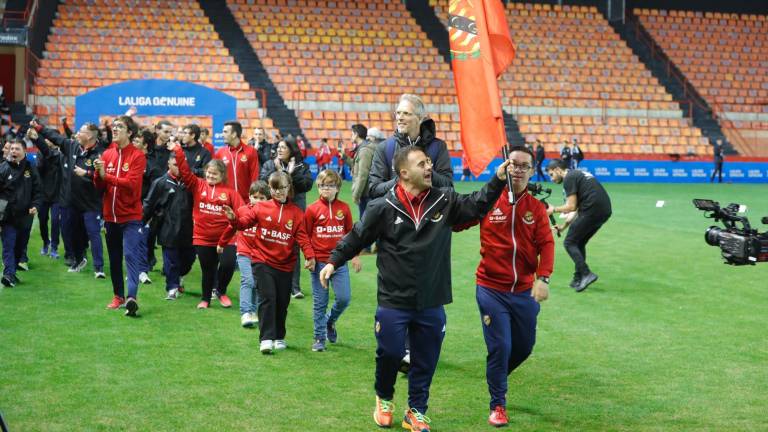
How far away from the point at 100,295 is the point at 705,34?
39.8m

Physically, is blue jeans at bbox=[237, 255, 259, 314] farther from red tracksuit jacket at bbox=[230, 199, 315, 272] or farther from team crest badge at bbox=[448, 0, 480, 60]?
team crest badge at bbox=[448, 0, 480, 60]

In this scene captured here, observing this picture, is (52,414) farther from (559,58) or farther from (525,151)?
(559,58)

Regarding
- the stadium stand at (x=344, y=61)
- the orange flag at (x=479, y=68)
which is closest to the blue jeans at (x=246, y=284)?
the orange flag at (x=479, y=68)

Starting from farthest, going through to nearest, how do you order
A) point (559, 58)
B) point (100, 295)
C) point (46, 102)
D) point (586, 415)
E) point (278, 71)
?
point (559, 58), point (278, 71), point (46, 102), point (100, 295), point (586, 415)

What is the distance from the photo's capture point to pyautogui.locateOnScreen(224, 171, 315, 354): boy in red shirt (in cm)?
861

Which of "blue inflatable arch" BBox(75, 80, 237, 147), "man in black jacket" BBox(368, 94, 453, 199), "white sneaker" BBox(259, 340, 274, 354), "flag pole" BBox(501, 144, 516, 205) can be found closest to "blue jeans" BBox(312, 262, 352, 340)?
"white sneaker" BBox(259, 340, 274, 354)

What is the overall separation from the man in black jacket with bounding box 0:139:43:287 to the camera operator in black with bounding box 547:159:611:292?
6648mm

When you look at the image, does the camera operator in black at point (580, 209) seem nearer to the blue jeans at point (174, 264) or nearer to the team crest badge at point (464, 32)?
the blue jeans at point (174, 264)

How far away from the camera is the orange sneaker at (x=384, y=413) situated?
6371mm

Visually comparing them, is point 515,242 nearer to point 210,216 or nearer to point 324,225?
point 324,225

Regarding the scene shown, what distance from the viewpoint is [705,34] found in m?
45.4

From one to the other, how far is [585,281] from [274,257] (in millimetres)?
5110

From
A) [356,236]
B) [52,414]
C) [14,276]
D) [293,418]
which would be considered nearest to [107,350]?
[52,414]

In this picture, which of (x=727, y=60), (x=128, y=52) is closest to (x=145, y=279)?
(x=128, y=52)
